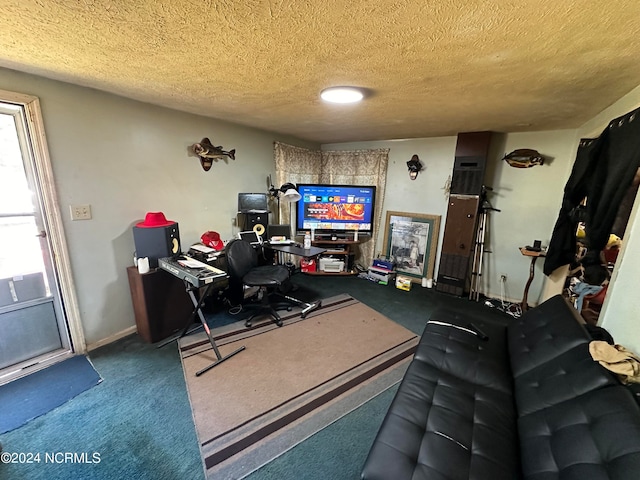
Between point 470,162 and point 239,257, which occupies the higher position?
point 470,162

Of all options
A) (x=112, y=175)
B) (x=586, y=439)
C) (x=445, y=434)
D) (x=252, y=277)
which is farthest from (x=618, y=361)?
(x=112, y=175)

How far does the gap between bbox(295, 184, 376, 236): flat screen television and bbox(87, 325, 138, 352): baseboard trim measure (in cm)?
241

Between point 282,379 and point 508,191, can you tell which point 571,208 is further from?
Answer: point 282,379

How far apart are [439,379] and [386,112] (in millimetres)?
2237

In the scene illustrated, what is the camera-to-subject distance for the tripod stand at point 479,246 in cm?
331

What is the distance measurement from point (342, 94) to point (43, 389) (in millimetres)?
3014

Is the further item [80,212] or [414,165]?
[414,165]

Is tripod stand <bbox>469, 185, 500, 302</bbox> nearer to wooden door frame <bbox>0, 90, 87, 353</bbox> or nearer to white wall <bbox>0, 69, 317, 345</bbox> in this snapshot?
white wall <bbox>0, 69, 317, 345</bbox>

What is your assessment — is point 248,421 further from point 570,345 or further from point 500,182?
point 500,182

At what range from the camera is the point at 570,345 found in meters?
1.34

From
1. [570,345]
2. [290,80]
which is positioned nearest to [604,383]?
[570,345]

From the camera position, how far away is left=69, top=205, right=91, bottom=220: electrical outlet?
2.03 metres

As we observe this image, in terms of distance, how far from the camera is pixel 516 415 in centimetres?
127

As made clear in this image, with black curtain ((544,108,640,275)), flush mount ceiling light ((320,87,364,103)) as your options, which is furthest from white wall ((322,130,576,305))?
flush mount ceiling light ((320,87,364,103))
